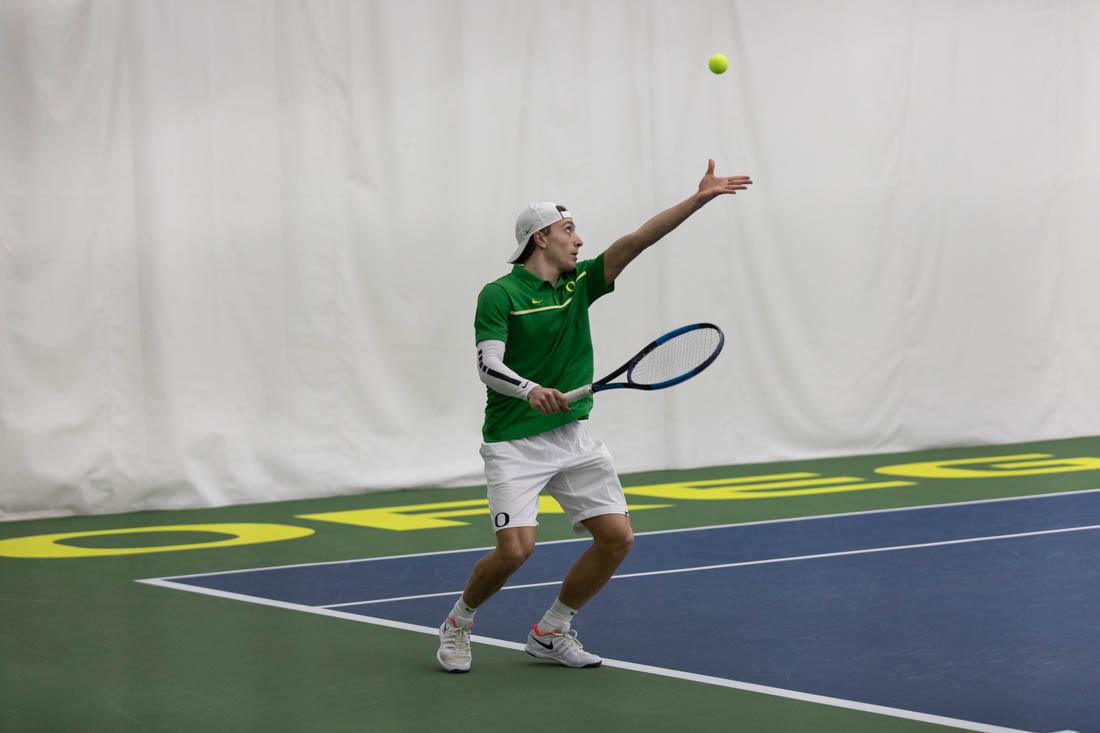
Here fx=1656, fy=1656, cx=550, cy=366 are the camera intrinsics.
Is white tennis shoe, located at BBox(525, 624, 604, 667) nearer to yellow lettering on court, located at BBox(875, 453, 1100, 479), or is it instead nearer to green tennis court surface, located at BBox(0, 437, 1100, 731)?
green tennis court surface, located at BBox(0, 437, 1100, 731)

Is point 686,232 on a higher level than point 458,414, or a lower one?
higher

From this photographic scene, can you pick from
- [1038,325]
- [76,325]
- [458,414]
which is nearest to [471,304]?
[458,414]

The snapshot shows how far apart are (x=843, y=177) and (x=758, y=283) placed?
114 centimetres

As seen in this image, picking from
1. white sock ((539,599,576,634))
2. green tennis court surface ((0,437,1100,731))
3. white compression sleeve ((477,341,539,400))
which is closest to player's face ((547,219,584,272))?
white compression sleeve ((477,341,539,400))

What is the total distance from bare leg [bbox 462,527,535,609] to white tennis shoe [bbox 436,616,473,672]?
131 millimetres

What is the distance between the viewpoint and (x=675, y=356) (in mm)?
5980

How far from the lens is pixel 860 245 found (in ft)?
44.0

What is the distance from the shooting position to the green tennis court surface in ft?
16.7

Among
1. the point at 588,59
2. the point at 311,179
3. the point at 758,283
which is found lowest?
the point at 758,283

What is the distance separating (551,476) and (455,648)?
2.24 feet

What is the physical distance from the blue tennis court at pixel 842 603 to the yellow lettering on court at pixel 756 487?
1.30m

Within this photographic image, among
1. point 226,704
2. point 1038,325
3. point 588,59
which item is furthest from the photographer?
point 1038,325

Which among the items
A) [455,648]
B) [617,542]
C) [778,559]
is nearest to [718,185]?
[617,542]

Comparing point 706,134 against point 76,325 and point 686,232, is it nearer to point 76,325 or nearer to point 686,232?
point 686,232
